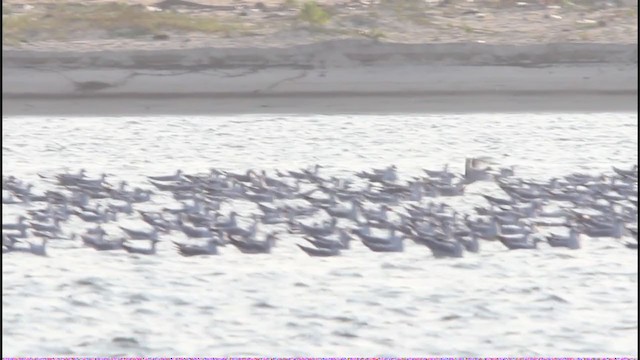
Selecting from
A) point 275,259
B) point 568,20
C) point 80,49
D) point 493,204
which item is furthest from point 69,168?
point 568,20

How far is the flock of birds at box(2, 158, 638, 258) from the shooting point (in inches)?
163

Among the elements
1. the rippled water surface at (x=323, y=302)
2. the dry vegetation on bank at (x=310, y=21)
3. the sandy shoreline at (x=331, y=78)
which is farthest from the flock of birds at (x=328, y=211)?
the dry vegetation on bank at (x=310, y=21)

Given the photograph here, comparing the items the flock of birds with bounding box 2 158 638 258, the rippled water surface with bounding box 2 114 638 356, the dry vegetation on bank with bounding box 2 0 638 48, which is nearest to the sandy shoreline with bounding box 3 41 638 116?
the dry vegetation on bank with bounding box 2 0 638 48

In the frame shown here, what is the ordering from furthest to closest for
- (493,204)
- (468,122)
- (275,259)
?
(468,122), (493,204), (275,259)

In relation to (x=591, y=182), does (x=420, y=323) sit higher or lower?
higher

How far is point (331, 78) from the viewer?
404 inches

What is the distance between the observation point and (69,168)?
6047mm

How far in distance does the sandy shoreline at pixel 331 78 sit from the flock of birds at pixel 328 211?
344cm

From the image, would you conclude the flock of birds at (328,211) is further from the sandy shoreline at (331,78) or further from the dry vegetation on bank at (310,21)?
the dry vegetation on bank at (310,21)

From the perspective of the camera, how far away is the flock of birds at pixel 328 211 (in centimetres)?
413

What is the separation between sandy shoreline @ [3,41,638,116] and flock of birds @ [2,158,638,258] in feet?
11.3

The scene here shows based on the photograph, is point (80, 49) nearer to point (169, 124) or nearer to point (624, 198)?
point (169, 124)

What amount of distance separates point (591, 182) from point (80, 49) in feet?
19.9

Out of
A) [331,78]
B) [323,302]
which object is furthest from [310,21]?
[323,302]
